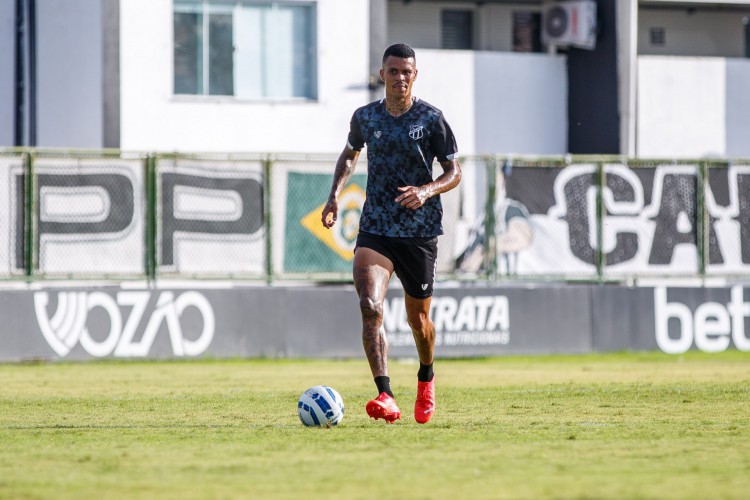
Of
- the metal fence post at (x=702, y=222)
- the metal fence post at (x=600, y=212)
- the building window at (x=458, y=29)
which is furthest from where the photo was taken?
the building window at (x=458, y=29)

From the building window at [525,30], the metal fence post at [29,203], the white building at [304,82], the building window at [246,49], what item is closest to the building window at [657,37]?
the white building at [304,82]

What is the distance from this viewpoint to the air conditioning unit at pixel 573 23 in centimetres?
3123

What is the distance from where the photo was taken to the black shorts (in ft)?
33.6

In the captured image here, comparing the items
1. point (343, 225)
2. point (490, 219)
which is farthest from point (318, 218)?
point (490, 219)

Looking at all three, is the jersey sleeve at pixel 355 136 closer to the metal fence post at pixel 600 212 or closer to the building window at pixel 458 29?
the metal fence post at pixel 600 212

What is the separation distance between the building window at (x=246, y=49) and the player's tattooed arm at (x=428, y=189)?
17606mm

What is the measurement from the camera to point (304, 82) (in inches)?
1105

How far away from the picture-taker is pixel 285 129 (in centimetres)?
2778

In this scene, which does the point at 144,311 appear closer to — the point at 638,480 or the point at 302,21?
the point at 302,21

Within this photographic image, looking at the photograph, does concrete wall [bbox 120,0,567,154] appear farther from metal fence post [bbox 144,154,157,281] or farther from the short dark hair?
the short dark hair

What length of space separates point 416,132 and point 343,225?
35.7ft

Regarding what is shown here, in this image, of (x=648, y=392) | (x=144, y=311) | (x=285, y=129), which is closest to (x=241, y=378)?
(x=144, y=311)

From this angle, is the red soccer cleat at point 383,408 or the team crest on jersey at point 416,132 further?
the team crest on jersey at point 416,132

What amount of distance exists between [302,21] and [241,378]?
13.1m
